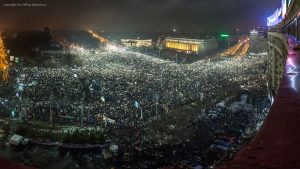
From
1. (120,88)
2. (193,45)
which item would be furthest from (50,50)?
(120,88)

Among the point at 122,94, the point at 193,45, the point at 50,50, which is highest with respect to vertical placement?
the point at 193,45

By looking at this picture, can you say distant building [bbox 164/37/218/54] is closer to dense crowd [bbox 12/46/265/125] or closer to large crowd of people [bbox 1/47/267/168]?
dense crowd [bbox 12/46/265/125]

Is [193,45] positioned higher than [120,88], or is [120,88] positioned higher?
[193,45]

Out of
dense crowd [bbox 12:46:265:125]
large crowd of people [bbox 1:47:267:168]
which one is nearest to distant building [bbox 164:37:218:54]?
dense crowd [bbox 12:46:265:125]

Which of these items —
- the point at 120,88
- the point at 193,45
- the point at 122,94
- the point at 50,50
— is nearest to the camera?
the point at 122,94

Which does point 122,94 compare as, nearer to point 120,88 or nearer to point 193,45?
point 120,88

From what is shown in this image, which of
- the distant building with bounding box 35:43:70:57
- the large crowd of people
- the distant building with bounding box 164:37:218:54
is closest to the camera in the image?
the large crowd of people

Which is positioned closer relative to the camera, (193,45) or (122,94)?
(122,94)

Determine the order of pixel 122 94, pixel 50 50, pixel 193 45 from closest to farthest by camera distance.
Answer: pixel 122 94 < pixel 50 50 < pixel 193 45

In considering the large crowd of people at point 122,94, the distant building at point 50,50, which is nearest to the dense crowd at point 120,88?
the large crowd of people at point 122,94
